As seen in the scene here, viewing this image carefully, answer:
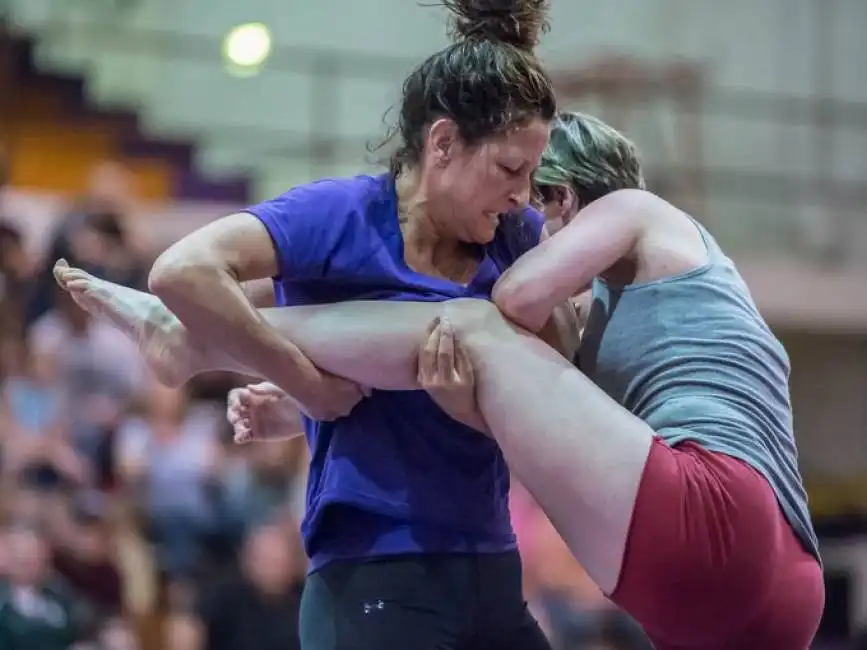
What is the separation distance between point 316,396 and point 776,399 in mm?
516

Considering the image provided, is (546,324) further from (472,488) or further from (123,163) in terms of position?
(123,163)

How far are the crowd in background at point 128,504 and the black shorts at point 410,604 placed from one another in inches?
63.8

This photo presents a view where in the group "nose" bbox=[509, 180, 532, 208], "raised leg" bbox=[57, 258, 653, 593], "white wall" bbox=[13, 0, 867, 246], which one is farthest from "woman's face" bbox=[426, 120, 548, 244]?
"white wall" bbox=[13, 0, 867, 246]

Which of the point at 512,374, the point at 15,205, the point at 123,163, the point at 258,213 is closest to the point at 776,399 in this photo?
the point at 512,374

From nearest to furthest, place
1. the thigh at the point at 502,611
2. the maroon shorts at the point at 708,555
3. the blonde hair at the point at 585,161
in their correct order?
the maroon shorts at the point at 708,555, the thigh at the point at 502,611, the blonde hair at the point at 585,161

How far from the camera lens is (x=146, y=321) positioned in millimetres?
1670

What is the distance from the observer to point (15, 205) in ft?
13.6

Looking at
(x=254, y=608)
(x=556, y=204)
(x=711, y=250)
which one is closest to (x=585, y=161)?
(x=556, y=204)

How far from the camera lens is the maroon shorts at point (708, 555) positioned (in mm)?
1445

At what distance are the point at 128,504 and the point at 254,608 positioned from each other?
46cm

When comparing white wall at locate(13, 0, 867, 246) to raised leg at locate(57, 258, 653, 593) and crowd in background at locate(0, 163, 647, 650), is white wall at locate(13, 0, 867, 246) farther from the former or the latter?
raised leg at locate(57, 258, 653, 593)

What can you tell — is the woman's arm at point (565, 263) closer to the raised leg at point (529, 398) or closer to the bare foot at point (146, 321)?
the raised leg at point (529, 398)

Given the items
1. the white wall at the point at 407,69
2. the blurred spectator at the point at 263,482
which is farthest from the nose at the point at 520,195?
the white wall at the point at 407,69

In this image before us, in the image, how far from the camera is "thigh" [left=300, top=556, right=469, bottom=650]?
4.88ft
